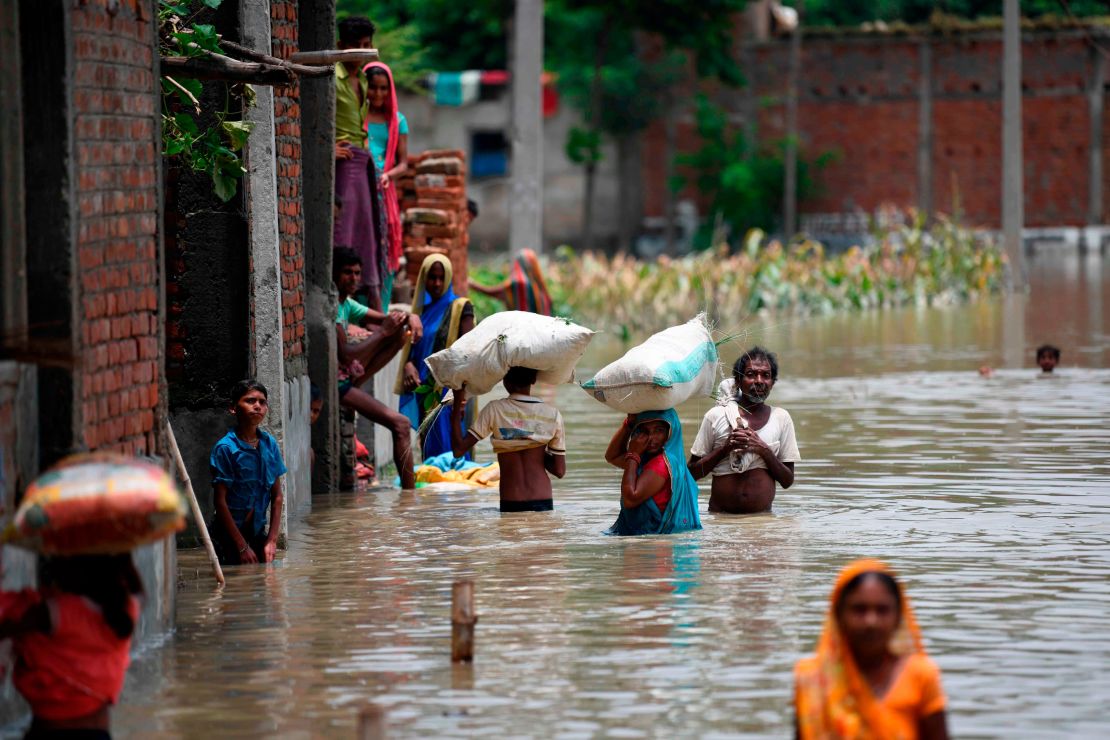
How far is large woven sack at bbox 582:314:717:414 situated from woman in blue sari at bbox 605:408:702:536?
11cm

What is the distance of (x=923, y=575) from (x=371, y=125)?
728 centimetres

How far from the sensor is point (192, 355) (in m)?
10.3

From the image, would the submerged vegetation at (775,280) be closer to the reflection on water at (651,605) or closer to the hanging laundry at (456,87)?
the hanging laundry at (456,87)

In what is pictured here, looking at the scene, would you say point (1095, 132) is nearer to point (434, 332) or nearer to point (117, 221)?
point (434, 332)

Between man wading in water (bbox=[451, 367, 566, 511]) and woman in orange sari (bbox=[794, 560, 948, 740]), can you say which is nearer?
woman in orange sari (bbox=[794, 560, 948, 740])

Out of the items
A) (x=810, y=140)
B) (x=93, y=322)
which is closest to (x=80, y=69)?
(x=93, y=322)

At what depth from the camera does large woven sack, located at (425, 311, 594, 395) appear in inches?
431

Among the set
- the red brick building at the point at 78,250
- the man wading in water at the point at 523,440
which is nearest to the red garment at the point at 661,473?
the man wading in water at the point at 523,440

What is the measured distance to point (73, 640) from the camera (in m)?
5.44

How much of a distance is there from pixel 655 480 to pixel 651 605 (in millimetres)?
1860

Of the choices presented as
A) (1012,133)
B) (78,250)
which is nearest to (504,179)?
(1012,133)

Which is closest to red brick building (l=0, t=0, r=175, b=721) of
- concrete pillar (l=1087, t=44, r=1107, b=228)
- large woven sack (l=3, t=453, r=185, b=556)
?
large woven sack (l=3, t=453, r=185, b=556)

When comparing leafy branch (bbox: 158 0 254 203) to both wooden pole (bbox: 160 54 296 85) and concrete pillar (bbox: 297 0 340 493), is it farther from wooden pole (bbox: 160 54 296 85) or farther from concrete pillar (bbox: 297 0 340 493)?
concrete pillar (bbox: 297 0 340 493)

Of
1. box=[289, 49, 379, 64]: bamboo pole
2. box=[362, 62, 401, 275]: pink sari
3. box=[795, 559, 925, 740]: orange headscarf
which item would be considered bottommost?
box=[795, 559, 925, 740]: orange headscarf
